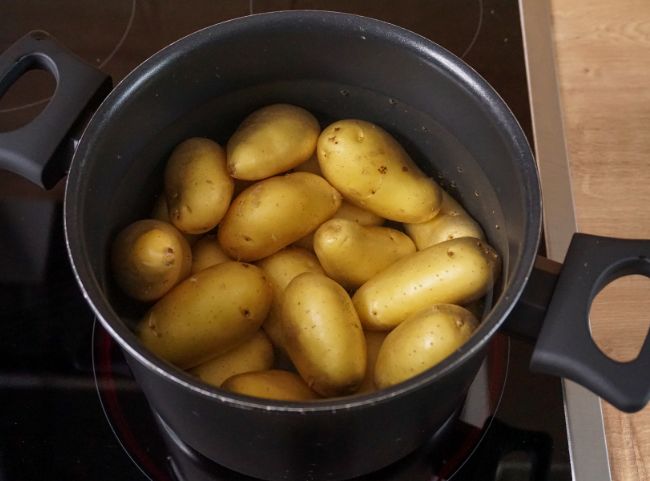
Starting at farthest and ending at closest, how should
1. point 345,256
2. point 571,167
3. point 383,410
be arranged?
point 571,167 → point 345,256 → point 383,410

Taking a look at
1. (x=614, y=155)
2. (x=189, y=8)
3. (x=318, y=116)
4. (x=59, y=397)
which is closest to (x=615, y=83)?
(x=614, y=155)

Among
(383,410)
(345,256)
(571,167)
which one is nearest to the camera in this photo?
(383,410)

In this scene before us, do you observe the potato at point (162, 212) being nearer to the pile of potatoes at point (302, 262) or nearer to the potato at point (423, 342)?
the pile of potatoes at point (302, 262)

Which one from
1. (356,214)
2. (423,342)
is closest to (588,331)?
(423,342)

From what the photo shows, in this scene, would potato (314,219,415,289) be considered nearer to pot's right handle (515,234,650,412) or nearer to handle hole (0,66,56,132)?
pot's right handle (515,234,650,412)

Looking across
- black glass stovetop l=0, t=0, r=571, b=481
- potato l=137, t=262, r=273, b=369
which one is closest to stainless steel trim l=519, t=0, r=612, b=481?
black glass stovetop l=0, t=0, r=571, b=481

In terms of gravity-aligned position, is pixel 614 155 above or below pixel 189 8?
below

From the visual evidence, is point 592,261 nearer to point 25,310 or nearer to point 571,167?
point 571,167
